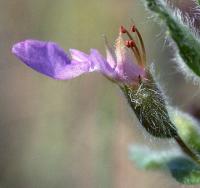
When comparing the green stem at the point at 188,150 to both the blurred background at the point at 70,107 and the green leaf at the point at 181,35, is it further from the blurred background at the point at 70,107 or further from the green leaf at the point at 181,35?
the blurred background at the point at 70,107

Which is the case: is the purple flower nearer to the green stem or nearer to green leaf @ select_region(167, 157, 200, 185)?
the green stem

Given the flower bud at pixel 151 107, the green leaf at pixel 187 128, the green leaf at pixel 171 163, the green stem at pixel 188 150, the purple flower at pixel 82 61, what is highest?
the purple flower at pixel 82 61

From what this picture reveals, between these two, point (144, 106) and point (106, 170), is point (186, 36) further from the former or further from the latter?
point (106, 170)

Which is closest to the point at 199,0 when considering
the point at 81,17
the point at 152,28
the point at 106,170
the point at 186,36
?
the point at 186,36

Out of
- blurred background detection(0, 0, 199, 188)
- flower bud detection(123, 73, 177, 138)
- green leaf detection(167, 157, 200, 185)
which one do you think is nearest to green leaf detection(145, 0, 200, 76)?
flower bud detection(123, 73, 177, 138)

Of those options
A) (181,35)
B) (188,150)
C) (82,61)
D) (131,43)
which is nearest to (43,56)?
(82,61)

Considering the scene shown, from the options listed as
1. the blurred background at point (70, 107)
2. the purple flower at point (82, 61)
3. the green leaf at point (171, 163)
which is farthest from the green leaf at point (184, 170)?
the blurred background at point (70, 107)
